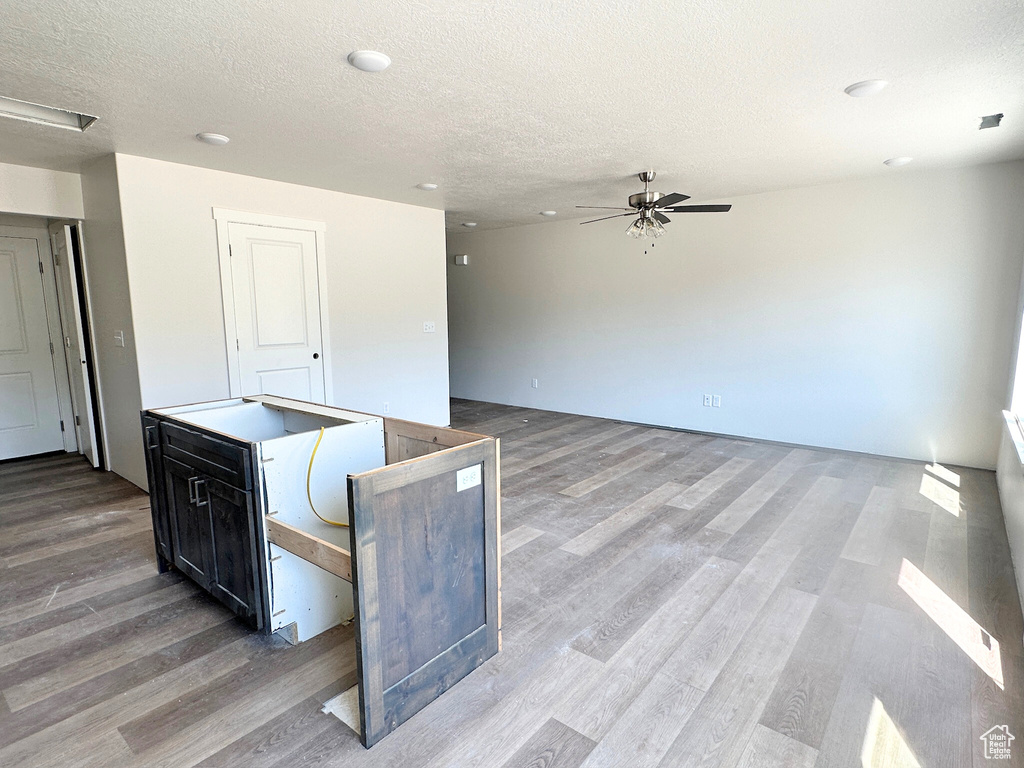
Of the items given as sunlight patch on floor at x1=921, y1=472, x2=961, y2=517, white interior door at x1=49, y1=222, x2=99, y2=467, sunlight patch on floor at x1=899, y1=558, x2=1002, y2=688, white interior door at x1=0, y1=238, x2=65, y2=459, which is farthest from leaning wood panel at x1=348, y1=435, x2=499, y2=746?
white interior door at x1=0, y1=238, x2=65, y2=459

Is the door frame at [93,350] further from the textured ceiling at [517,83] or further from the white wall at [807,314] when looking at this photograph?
the white wall at [807,314]

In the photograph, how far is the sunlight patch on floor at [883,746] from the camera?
159 centimetres

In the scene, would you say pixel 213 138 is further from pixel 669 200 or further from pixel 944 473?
pixel 944 473

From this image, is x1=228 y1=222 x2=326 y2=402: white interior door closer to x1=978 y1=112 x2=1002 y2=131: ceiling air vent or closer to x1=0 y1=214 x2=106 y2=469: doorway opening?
x1=0 y1=214 x2=106 y2=469: doorway opening

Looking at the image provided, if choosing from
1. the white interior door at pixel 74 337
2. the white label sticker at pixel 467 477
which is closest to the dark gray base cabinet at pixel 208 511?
the white label sticker at pixel 467 477

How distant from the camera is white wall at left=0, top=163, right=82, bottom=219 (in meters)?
3.65

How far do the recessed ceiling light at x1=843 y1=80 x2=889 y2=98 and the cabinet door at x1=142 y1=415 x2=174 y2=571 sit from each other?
3.76m

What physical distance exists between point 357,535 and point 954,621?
2591 mm

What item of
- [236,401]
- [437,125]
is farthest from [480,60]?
[236,401]

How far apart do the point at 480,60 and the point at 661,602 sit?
101 inches

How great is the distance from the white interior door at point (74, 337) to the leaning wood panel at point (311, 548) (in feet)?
11.9

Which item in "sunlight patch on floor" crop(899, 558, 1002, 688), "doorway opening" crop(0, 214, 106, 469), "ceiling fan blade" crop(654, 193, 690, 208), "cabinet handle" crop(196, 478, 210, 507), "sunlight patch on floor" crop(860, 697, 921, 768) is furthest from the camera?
"doorway opening" crop(0, 214, 106, 469)

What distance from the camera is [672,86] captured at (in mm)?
2529

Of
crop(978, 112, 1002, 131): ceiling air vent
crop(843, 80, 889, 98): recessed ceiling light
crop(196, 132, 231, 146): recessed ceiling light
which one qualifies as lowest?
crop(196, 132, 231, 146): recessed ceiling light
